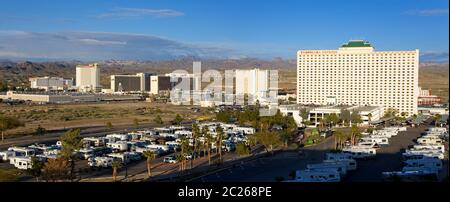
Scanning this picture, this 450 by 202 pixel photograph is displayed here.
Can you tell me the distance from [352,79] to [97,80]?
20.4 m

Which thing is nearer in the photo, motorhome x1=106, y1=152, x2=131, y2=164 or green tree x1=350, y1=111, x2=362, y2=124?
motorhome x1=106, y1=152, x2=131, y2=164

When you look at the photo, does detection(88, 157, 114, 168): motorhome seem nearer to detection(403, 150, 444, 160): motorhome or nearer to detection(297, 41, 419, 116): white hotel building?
detection(403, 150, 444, 160): motorhome

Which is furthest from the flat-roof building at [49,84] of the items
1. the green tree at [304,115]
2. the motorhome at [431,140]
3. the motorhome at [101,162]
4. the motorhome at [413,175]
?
the motorhome at [413,175]

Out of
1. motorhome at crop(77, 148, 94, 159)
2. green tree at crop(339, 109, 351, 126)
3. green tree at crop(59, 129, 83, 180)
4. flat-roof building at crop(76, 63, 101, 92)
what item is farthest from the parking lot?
flat-roof building at crop(76, 63, 101, 92)

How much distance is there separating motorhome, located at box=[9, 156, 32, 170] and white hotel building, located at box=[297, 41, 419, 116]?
13.4m

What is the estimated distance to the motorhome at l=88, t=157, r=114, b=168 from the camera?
7043mm

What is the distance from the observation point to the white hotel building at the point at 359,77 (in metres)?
Answer: 18.1

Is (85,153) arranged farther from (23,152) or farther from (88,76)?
(88,76)

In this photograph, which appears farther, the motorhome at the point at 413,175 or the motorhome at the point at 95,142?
the motorhome at the point at 95,142

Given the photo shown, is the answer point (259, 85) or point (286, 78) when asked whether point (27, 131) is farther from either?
point (286, 78)

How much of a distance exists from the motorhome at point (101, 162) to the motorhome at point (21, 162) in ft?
2.71

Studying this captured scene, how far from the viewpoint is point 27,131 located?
36.8 ft

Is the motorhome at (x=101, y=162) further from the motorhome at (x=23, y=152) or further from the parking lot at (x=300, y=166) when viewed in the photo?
the parking lot at (x=300, y=166)
